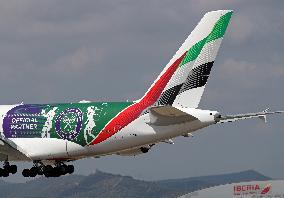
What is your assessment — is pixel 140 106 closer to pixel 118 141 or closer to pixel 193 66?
pixel 118 141

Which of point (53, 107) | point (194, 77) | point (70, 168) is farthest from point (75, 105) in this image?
point (194, 77)

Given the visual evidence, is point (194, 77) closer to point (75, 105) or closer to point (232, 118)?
point (232, 118)

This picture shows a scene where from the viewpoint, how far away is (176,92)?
69875mm

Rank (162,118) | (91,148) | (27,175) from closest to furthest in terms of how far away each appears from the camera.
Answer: (162,118), (91,148), (27,175)

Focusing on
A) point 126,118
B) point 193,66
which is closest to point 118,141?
point 126,118

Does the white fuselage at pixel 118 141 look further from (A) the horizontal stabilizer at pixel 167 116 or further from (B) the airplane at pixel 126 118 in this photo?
(A) the horizontal stabilizer at pixel 167 116

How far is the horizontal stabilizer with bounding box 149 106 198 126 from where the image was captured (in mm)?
65812

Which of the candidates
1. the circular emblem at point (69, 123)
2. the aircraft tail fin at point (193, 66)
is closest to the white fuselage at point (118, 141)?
the circular emblem at point (69, 123)

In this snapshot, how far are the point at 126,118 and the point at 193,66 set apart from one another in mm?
8086

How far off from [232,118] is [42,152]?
19.6 m

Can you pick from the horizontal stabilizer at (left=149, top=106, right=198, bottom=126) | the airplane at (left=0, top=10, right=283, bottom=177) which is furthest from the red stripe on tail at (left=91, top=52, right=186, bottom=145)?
the horizontal stabilizer at (left=149, top=106, right=198, bottom=126)

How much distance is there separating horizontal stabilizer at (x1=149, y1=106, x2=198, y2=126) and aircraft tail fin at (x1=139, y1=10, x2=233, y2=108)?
1988 millimetres

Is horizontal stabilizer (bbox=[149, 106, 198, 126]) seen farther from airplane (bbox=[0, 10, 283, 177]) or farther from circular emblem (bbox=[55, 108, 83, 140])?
circular emblem (bbox=[55, 108, 83, 140])

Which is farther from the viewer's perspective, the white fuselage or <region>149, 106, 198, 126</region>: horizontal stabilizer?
the white fuselage
